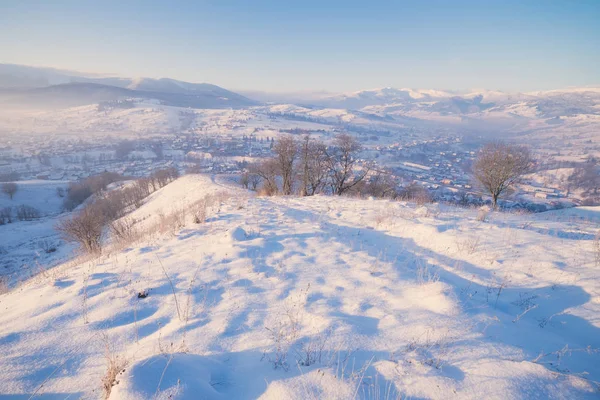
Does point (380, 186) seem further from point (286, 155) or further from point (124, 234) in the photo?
point (124, 234)

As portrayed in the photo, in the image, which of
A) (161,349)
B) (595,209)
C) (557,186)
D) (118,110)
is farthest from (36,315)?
(118,110)

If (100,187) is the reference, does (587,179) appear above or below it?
above

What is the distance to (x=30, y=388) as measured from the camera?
244 cm

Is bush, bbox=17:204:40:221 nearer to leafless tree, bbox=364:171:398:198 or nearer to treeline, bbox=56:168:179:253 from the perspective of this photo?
treeline, bbox=56:168:179:253

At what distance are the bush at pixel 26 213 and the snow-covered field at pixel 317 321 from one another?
58005 mm

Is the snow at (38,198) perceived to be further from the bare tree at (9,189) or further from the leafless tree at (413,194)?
the leafless tree at (413,194)

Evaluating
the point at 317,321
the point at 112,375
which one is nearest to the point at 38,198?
the point at 112,375

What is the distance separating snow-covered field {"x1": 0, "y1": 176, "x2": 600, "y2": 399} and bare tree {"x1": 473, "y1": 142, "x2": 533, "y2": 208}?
714 inches

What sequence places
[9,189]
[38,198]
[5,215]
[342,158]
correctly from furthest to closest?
[38,198]
[9,189]
[5,215]
[342,158]

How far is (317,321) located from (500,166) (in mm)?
24085

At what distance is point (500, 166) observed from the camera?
20.7 metres

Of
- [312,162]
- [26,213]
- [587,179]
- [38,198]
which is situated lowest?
[26,213]

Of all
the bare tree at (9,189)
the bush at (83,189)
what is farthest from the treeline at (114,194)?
the bare tree at (9,189)

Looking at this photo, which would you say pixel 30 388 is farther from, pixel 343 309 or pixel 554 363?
pixel 554 363
